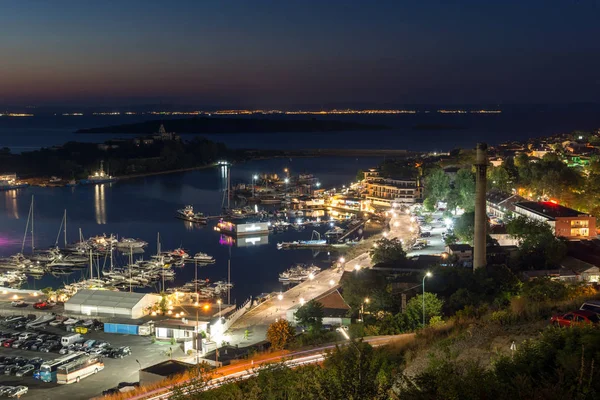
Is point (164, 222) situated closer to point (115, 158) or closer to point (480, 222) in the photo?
point (480, 222)

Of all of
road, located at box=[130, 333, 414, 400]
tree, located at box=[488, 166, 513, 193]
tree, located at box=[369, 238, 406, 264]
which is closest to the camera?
road, located at box=[130, 333, 414, 400]

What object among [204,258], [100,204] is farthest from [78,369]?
[100,204]

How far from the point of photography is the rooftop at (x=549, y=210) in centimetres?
882

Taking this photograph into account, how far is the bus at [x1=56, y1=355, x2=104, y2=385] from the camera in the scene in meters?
4.90

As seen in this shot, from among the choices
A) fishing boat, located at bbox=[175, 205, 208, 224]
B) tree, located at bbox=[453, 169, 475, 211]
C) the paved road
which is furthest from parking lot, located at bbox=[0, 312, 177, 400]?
fishing boat, located at bbox=[175, 205, 208, 224]

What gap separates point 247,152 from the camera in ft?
102

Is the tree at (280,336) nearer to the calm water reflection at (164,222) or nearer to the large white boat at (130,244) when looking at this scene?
the calm water reflection at (164,222)

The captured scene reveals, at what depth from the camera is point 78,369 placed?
4.95m

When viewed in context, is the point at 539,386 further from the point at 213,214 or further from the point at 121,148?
the point at 121,148

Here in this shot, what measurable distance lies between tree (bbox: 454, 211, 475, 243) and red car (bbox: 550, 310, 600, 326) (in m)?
5.58

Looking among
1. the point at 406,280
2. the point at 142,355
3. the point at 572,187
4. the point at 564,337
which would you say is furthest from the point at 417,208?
the point at 564,337

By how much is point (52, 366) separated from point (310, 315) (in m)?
2.15

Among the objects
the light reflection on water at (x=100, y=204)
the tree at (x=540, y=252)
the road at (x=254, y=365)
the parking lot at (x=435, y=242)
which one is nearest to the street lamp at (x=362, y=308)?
the road at (x=254, y=365)

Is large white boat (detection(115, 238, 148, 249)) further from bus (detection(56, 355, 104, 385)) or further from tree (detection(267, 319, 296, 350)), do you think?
tree (detection(267, 319, 296, 350))
